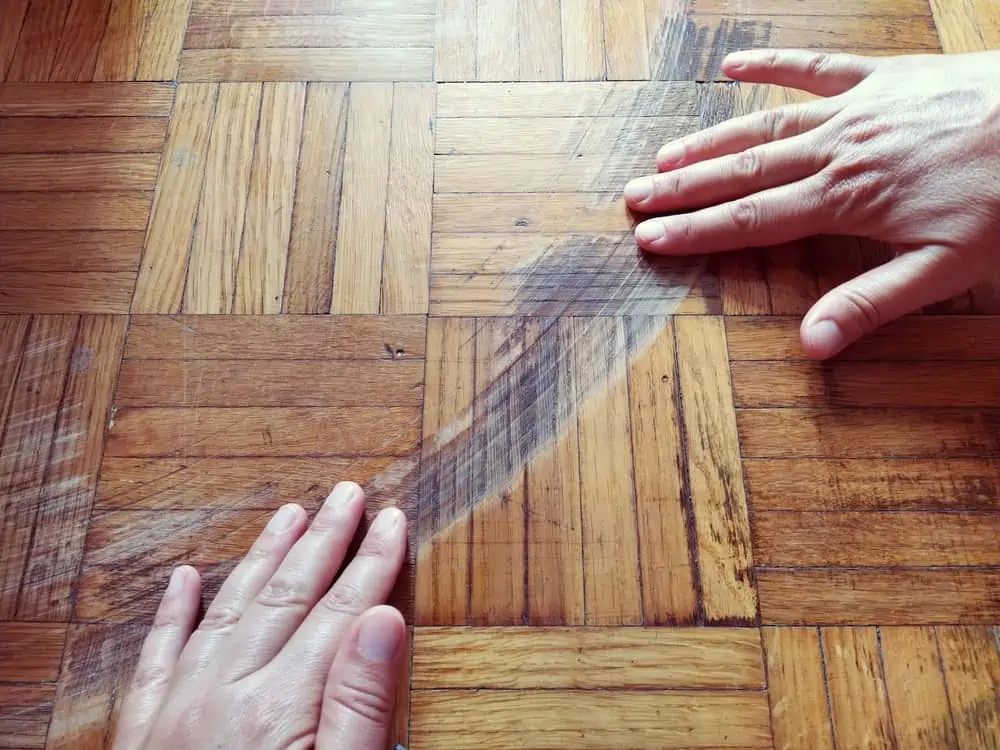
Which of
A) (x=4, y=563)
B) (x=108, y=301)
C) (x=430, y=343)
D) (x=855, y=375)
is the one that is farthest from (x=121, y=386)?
(x=855, y=375)

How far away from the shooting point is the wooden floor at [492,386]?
0.75 m

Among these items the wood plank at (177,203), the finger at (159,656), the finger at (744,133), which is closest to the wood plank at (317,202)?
the wood plank at (177,203)

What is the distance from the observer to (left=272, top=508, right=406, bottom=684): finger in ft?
2.33

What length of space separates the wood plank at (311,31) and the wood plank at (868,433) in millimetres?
762

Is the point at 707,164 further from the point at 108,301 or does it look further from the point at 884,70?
the point at 108,301

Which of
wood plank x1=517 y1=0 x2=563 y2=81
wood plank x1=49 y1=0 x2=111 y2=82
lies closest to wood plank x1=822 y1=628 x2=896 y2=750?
wood plank x1=517 y1=0 x2=563 y2=81

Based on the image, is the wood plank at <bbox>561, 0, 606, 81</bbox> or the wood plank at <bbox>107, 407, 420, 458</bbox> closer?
the wood plank at <bbox>107, 407, 420, 458</bbox>

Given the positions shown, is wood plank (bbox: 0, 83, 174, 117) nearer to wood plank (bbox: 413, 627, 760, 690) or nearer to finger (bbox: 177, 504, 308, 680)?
finger (bbox: 177, 504, 308, 680)

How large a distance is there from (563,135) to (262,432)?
589mm

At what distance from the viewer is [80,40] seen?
1.06m

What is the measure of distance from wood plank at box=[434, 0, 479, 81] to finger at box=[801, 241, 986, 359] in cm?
61

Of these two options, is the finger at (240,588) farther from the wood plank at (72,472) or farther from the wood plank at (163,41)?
the wood plank at (163,41)

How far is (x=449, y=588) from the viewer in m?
0.78

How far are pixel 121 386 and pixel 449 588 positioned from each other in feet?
1.61
